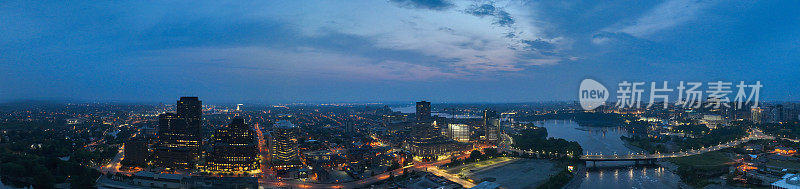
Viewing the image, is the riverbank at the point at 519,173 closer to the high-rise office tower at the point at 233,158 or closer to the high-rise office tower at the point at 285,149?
the high-rise office tower at the point at 285,149

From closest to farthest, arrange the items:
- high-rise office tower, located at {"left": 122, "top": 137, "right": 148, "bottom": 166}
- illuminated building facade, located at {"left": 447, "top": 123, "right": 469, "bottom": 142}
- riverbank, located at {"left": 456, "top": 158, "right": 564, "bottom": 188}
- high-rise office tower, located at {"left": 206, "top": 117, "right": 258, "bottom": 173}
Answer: riverbank, located at {"left": 456, "top": 158, "right": 564, "bottom": 188} < high-rise office tower, located at {"left": 206, "top": 117, "right": 258, "bottom": 173} < high-rise office tower, located at {"left": 122, "top": 137, "right": 148, "bottom": 166} < illuminated building facade, located at {"left": 447, "top": 123, "right": 469, "bottom": 142}

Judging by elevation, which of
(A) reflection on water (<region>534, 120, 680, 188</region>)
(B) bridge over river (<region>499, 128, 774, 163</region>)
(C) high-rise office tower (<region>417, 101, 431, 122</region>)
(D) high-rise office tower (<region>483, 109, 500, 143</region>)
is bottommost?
(A) reflection on water (<region>534, 120, 680, 188</region>)

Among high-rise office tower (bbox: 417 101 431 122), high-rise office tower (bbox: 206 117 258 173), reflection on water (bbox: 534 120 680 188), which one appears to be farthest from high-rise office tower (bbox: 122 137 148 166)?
high-rise office tower (bbox: 417 101 431 122)

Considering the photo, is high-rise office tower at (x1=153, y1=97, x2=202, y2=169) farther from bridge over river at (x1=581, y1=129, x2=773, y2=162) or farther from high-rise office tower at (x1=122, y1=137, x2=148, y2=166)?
bridge over river at (x1=581, y1=129, x2=773, y2=162)

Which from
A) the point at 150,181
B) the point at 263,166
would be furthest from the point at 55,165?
the point at 263,166

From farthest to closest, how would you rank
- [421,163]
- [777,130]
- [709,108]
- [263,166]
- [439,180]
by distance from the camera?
[709,108] < [777,130] < [421,163] < [263,166] < [439,180]

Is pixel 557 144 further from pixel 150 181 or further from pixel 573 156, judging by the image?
pixel 150 181

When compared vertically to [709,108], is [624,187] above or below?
below

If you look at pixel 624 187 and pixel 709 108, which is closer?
pixel 624 187

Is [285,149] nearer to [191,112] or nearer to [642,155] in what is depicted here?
[191,112]

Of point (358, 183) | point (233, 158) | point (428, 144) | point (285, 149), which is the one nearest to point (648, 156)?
point (428, 144)

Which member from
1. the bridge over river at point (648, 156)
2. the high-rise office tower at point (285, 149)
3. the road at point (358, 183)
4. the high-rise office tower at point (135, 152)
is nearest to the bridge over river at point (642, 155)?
the bridge over river at point (648, 156)
